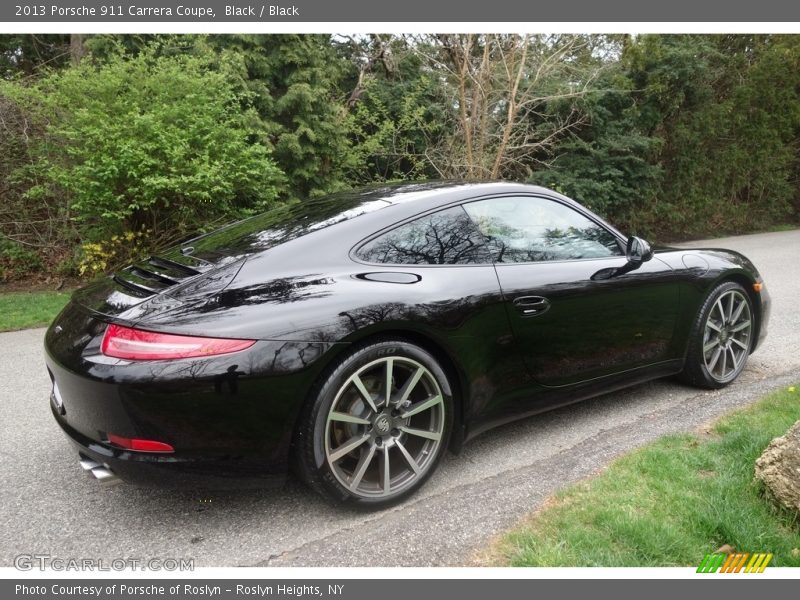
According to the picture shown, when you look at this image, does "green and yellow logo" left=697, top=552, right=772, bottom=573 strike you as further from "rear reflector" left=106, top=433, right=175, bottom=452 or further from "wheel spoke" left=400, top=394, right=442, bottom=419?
"rear reflector" left=106, top=433, right=175, bottom=452

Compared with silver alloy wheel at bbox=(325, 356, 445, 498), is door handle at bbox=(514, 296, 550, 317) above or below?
above

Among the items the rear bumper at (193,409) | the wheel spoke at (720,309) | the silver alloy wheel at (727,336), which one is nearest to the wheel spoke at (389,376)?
the rear bumper at (193,409)

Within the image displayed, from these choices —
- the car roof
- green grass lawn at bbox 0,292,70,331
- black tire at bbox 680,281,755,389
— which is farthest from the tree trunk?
black tire at bbox 680,281,755,389

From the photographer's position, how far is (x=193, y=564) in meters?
2.18

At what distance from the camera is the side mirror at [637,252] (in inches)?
135

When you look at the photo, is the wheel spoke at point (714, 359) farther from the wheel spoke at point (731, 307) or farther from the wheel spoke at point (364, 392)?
the wheel spoke at point (364, 392)

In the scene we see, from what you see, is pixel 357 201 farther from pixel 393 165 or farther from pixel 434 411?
pixel 393 165

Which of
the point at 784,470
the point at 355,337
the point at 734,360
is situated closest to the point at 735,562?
the point at 784,470

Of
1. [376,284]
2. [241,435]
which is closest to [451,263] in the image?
[376,284]

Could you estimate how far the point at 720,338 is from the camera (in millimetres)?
3859

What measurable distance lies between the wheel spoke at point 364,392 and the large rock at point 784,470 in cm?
169

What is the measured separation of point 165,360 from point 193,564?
0.78 metres

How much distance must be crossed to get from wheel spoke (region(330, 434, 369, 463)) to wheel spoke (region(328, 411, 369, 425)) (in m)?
0.07

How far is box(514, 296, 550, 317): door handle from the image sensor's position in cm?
286
